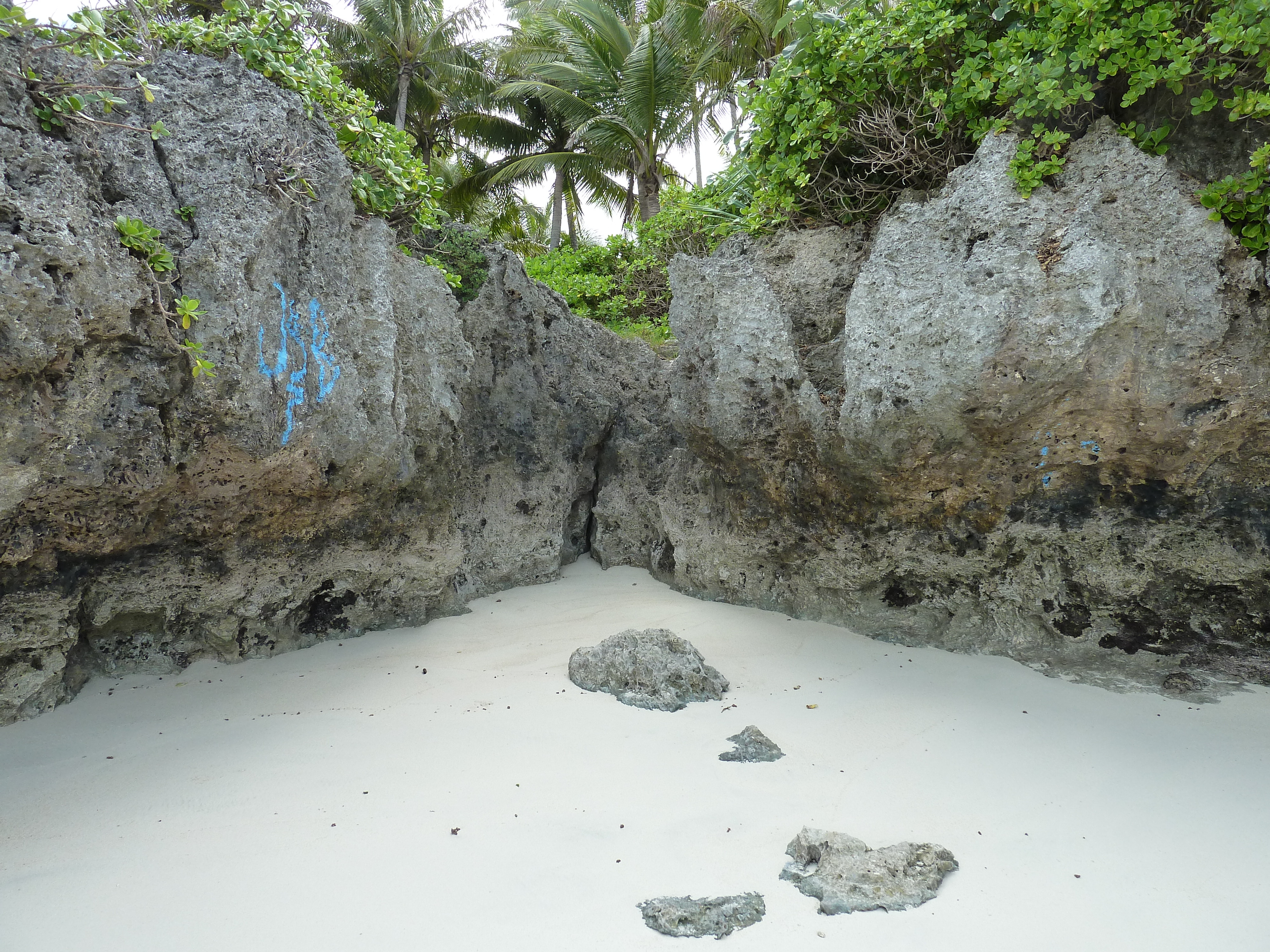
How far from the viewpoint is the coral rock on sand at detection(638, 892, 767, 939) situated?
2340mm

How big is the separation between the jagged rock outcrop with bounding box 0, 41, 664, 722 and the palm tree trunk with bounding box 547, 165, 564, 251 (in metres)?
13.2

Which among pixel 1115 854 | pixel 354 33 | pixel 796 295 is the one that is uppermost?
pixel 354 33

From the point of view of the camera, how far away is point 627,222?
10461mm

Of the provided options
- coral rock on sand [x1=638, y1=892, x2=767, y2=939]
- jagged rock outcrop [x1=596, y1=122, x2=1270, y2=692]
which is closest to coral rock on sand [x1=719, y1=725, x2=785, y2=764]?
coral rock on sand [x1=638, y1=892, x2=767, y2=939]

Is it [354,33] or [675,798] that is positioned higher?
[354,33]

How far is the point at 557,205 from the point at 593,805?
55.1 ft

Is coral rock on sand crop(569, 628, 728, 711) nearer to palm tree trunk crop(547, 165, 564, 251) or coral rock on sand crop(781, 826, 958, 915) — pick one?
coral rock on sand crop(781, 826, 958, 915)

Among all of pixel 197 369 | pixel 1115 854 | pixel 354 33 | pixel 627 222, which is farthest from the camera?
pixel 354 33

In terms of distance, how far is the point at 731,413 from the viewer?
4832 millimetres

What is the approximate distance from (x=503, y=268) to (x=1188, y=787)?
205 inches

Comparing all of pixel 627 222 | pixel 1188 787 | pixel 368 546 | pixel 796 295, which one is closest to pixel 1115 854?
pixel 1188 787

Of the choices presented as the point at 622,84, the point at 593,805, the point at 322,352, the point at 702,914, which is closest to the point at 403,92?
the point at 622,84

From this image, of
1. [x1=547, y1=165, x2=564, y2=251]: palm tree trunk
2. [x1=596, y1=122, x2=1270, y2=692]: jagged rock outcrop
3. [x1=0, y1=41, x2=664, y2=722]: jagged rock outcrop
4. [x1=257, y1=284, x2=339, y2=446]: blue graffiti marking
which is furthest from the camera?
[x1=547, y1=165, x2=564, y2=251]: palm tree trunk

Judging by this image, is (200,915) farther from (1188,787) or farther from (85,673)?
(1188,787)
